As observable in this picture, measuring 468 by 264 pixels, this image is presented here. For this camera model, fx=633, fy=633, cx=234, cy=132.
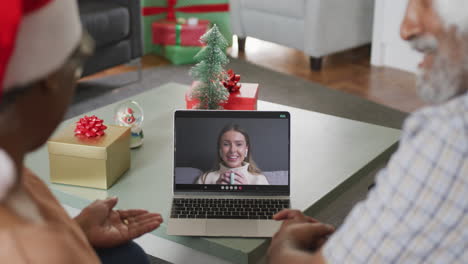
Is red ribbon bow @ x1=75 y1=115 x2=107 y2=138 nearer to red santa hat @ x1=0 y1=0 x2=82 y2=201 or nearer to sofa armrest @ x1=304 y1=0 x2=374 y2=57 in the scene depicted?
red santa hat @ x1=0 y1=0 x2=82 y2=201

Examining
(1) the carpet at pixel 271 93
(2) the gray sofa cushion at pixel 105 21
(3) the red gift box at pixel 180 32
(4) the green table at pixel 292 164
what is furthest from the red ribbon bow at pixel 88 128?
(3) the red gift box at pixel 180 32

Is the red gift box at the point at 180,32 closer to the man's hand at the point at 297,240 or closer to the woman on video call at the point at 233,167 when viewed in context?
the woman on video call at the point at 233,167

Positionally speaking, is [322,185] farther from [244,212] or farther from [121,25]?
[121,25]

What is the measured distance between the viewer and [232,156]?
1.70 m

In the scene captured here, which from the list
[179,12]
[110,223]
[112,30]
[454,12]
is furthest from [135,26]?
[454,12]

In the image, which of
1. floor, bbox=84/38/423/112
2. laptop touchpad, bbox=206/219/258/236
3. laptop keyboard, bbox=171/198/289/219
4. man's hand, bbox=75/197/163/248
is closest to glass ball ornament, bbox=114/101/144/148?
laptop keyboard, bbox=171/198/289/219

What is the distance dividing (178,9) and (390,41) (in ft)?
4.57

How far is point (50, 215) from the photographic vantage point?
0.84m

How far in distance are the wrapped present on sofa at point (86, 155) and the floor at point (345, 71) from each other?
6.50ft

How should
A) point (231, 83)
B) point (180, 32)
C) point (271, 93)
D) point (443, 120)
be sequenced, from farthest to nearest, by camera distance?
1. point (180, 32)
2. point (271, 93)
3. point (231, 83)
4. point (443, 120)

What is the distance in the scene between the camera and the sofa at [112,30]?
324 centimetres

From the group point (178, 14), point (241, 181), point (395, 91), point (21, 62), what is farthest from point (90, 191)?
point (178, 14)

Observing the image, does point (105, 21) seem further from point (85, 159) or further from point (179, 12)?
point (85, 159)

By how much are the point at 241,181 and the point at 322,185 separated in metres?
0.25
